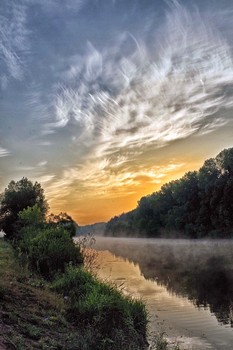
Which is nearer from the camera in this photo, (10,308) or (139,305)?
(10,308)

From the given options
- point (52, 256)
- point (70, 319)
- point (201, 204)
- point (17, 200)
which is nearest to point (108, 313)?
point (70, 319)

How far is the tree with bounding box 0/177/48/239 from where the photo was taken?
70.5 meters

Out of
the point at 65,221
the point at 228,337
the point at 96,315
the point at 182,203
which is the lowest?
the point at 228,337

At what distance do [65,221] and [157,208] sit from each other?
81157mm

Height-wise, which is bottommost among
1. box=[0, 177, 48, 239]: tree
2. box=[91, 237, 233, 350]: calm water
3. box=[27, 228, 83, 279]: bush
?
box=[91, 237, 233, 350]: calm water

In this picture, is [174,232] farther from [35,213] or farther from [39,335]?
[39,335]

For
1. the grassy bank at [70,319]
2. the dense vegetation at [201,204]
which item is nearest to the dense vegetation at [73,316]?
the grassy bank at [70,319]

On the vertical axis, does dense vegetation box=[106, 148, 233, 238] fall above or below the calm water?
above

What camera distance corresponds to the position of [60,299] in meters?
16.0

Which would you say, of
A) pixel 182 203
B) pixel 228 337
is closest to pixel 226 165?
pixel 182 203

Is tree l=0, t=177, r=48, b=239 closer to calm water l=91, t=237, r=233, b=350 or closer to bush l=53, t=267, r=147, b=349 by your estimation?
calm water l=91, t=237, r=233, b=350

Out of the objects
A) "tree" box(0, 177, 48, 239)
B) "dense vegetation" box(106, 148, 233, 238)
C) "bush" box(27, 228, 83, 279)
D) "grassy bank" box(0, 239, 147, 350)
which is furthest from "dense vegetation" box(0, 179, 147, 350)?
"dense vegetation" box(106, 148, 233, 238)

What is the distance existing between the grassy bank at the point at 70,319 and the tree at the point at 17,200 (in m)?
54.2

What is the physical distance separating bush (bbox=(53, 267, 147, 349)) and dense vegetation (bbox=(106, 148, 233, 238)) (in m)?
78.3
